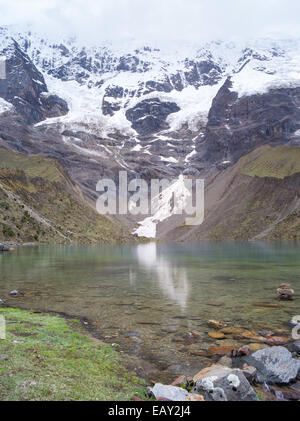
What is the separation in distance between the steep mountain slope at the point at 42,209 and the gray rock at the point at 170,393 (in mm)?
97075

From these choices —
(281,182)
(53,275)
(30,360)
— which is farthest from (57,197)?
(30,360)

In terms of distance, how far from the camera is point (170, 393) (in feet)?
30.8

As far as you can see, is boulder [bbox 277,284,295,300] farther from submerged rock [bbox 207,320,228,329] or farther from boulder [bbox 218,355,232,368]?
boulder [bbox 218,355,232,368]

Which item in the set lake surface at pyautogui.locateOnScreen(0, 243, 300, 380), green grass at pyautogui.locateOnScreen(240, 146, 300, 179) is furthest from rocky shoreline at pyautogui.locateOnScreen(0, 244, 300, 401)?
green grass at pyautogui.locateOnScreen(240, 146, 300, 179)

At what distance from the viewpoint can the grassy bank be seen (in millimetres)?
9383

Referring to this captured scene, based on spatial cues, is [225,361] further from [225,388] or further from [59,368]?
[59,368]

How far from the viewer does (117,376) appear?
11.2 meters

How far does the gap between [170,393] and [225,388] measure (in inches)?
57.7

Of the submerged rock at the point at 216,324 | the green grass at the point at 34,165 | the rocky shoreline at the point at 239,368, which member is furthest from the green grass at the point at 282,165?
the rocky shoreline at the point at 239,368

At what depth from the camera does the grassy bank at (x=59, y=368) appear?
938 cm

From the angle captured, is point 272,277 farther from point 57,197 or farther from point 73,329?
point 57,197

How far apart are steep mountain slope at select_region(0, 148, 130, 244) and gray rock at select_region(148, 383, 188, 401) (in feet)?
318

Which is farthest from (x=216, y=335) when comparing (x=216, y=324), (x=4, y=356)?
(x=4, y=356)

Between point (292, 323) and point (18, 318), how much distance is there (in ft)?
43.8
